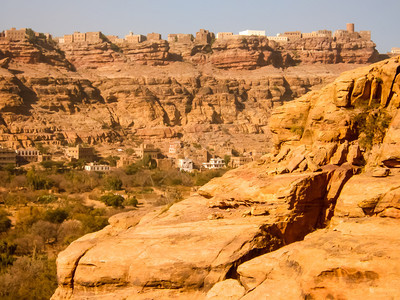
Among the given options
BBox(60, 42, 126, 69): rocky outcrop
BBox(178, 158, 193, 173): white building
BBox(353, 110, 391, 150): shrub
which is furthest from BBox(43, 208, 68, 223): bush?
BBox(60, 42, 126, 69): rocky outcrop

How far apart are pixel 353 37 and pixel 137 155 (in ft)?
165

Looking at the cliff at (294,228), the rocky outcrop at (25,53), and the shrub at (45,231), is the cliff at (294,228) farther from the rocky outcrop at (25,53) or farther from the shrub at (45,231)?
the rocky outcrop at (25,53)

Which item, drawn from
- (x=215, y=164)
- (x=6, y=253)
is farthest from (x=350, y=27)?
(x=6, y=253)

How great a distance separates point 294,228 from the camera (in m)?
10.7

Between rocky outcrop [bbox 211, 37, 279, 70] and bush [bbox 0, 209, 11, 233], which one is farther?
rocky outcrop [bbox 211, 37, 279, 70]

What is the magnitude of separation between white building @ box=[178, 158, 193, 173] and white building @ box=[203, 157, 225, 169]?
1.56 meters

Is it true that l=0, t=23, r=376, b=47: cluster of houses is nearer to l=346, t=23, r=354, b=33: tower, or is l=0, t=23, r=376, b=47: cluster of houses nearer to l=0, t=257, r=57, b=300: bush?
l=346, t=23, r=354, b=33: tower

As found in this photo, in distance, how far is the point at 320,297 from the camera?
801cm

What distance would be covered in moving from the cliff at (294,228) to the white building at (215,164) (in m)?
52.4

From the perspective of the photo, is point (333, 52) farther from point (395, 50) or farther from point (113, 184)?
point (113, 184)

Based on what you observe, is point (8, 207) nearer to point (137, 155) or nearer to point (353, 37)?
point (137, 155)

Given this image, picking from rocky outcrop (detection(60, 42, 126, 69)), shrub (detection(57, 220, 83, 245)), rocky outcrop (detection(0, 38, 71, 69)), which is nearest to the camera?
shrub (detection(57, 220, 83, 245))

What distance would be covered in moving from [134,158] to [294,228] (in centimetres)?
5819

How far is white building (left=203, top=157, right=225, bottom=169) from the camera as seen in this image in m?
65.9
